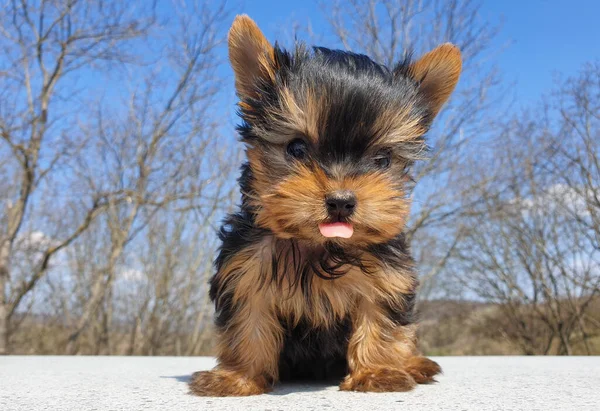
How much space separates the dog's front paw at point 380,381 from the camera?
2.38 metres

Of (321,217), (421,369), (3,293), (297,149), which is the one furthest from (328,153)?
(3,293)

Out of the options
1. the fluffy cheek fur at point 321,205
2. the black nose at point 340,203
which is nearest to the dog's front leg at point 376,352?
the fluffy cheek fur at point 321,205

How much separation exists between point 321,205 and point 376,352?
87cm

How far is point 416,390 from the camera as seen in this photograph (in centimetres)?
250

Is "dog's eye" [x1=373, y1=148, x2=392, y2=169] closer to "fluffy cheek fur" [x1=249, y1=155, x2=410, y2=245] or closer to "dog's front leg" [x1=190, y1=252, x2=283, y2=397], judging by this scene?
"fluffy cheek fur" [x1=249, y1=155, x2=410, y2=245]

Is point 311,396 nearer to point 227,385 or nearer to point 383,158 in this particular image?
point 227,385

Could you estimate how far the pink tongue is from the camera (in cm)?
202

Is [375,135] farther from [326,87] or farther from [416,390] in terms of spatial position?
[416,390]

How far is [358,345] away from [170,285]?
8.87 m

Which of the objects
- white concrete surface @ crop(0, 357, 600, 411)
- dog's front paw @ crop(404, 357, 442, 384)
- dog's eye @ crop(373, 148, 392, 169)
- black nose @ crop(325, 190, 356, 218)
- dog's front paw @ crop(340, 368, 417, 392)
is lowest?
white concrete surface @ crop(0, 357, 600, 411)

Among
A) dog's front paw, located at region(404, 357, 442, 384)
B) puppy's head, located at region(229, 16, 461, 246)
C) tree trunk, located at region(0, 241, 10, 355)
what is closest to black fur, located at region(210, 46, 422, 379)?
puppy's head, located at region(229, 16, 461, 246)

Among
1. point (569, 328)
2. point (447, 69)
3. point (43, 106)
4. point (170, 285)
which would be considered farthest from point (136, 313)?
point (447, 69)

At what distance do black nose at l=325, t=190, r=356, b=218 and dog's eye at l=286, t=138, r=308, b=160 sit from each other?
300 millimetres

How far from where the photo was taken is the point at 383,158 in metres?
2.29
